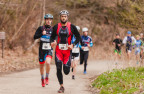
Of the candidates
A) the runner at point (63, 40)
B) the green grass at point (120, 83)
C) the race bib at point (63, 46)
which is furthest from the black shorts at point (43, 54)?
the green grass at point (120, 83)

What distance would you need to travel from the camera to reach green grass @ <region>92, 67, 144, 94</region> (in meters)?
8.30

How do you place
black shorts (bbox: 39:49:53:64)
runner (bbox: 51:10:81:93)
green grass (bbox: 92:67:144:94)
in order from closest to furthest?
green grass (bbox: 92:67:144:94) < runner (bbox: 51:10:81:93) < black shorts (bbox: 39:49:53:64)

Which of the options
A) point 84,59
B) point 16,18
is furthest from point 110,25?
point 84,59

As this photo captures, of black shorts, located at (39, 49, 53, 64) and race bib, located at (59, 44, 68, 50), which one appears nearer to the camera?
race bib, located at (59, 44, 68, 50)

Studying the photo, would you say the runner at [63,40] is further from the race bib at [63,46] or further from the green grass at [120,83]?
the green grass at [120,83]

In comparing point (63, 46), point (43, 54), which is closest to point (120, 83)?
point (63, 46)

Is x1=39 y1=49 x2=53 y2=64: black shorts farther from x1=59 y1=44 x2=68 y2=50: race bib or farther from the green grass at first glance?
the green grass

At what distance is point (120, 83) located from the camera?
9172mm

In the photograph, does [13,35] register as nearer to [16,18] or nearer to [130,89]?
[16,18]

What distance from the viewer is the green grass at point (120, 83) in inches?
327

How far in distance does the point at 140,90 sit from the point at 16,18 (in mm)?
16624

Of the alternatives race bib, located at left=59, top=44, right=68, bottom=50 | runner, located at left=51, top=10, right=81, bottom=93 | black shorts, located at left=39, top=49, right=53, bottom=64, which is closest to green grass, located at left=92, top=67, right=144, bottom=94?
runner, located at left=51, top=10, right=81, bottom=93

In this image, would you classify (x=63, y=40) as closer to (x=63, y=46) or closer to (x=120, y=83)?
(x=63, y=46)

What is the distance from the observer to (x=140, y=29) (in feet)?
38.5
